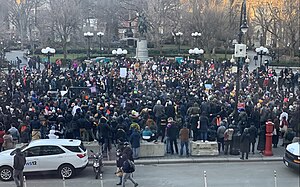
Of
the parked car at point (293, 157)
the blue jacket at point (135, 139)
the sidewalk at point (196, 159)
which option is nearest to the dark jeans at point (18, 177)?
the sidewalk at point (196, 159)

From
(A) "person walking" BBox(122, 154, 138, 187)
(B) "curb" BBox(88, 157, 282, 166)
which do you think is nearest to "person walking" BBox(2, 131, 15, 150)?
(B) "curb" BBox(88, 157, 282, 166)

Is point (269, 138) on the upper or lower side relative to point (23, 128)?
lower

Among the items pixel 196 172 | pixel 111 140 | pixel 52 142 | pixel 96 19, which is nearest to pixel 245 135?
pixel 196 172

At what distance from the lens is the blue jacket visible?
668 inches

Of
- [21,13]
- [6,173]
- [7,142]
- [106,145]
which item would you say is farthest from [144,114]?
[21,13]

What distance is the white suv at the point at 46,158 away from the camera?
15.0 metres

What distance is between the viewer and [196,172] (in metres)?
16.1

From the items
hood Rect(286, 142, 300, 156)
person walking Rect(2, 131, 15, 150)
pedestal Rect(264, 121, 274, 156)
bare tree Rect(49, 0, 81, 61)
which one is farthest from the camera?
bare tree Rect(49, 0, 81, 61)

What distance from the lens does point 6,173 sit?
15039mm

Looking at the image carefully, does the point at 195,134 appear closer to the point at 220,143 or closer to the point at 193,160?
the point at 220,143

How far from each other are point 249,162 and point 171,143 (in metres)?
3.06

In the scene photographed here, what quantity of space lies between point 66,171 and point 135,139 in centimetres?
299

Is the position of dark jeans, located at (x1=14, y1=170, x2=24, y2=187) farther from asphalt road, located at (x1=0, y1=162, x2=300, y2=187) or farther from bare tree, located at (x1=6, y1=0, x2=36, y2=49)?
bare tree, located at (x1=6, y1=0, x2=36, y2=49)

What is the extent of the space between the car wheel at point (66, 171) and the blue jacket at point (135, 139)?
8.98 feet
